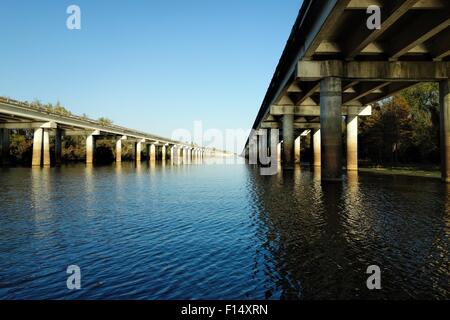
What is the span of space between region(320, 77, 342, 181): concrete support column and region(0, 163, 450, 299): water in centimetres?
1213

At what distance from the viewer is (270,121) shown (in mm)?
67688

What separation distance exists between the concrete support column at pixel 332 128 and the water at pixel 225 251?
1213cm

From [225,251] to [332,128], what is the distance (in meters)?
20.9

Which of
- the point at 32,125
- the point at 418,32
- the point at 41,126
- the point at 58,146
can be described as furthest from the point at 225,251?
the point at 58,146

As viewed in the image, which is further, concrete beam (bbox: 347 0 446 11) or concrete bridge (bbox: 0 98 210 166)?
concrete bridge (bbox: 0 98 210 166)

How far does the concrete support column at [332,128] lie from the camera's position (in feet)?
85.5

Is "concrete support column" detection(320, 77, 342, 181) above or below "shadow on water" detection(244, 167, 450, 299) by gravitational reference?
above

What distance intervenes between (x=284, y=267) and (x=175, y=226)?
4.92 metres

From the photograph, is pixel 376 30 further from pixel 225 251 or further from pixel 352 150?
pixel 352 150

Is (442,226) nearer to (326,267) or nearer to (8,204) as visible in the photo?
(326,267)

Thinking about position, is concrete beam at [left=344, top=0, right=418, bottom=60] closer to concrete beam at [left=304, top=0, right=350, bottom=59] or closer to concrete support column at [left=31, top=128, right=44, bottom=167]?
concrete beam at [left=304, top=0, right=350, bottom=59]

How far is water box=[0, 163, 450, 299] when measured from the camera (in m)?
5.51

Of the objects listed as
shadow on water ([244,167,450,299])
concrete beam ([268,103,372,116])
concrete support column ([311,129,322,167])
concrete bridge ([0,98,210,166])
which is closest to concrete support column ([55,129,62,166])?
concrete bridge ([0,98,210,166])
